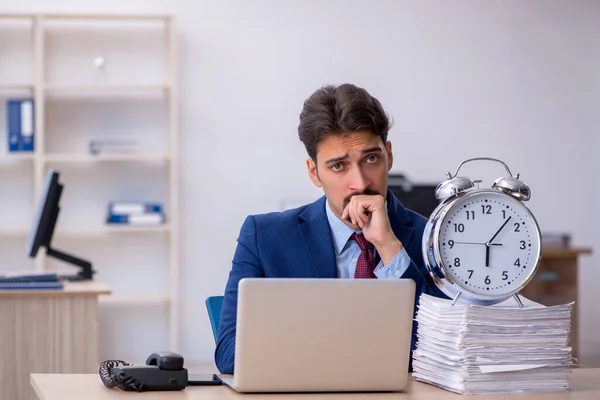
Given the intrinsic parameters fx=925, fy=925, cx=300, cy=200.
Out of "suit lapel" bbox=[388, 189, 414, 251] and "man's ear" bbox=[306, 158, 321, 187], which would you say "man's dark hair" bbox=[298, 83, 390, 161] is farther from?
"suit lapel" bbox=[388, 189, 414, 251]

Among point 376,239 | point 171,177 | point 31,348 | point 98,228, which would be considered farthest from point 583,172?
point 376,239

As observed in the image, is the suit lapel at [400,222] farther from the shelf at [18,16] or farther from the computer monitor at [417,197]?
the shelf at [18,16]

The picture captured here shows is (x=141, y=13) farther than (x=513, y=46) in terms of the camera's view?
No

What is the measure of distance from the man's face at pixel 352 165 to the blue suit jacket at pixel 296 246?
132 millimetres

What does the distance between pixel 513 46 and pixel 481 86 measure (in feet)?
1.28

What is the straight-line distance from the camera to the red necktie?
7.70 feet

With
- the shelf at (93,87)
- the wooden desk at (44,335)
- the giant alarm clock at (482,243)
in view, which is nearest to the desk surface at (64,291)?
the wooden desk at (44,335)

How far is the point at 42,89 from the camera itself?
5785 millimetres

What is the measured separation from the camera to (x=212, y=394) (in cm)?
182

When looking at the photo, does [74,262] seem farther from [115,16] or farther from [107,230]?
[115,16]

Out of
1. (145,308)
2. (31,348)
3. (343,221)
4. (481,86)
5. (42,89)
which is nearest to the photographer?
(343,221)

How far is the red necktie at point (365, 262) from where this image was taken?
7.70 feet

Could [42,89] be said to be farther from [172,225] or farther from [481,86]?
[481,86]

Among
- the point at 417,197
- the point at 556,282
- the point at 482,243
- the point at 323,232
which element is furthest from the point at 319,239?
the point at 556,282
